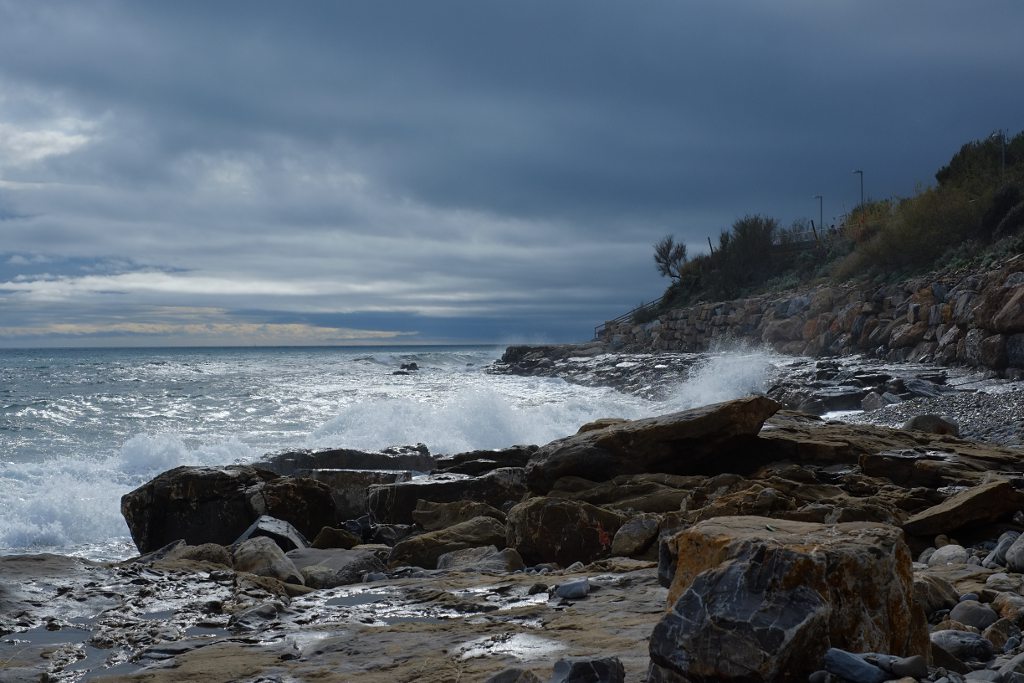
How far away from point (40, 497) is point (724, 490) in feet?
31.0

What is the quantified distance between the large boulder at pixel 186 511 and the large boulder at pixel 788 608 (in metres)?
6.97

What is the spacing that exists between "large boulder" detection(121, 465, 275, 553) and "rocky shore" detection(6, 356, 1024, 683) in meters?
0.02

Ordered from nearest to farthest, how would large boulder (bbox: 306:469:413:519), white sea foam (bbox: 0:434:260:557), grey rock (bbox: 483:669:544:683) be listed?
grey rock (bbox: 483:669:544:683)
large boulder (bbox: 306:469:413:519)
white sea foam (bbox: 0:434:260:557)

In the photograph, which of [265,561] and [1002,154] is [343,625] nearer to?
[265,561]

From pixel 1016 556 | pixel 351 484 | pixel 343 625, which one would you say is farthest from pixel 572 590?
pixel 351 484

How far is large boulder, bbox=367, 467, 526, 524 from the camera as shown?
9.55 meters

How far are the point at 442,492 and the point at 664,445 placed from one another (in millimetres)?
2561

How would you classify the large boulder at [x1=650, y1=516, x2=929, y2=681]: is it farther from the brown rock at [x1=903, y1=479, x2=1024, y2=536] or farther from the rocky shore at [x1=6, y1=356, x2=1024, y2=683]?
the brown rock at [x1=903, y1=479, x2=1024, y2=536]

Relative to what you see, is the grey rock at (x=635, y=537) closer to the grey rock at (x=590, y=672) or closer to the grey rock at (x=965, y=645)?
the grey rock at (x=965, y=645)

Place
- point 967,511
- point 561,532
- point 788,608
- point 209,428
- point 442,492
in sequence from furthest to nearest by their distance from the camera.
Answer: point 209,428 → point 442,492 → point 561,532 → point 967,511 → point 788,608

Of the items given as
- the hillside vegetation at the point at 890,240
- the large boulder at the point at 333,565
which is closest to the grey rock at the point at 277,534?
the large boulder at the point at 333,565

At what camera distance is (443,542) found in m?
7.19

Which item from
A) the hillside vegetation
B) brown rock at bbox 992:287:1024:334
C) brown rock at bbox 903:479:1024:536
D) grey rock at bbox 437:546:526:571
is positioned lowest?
grey rock at bbox 437:546:526:571

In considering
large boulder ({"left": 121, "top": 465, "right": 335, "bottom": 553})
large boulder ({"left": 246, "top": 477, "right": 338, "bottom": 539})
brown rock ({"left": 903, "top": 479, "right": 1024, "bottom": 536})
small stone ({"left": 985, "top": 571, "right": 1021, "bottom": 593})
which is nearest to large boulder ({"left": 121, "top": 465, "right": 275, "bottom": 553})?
large boulder ({"left": 121, "top": 465, "right": 335, "bottom": 553})
